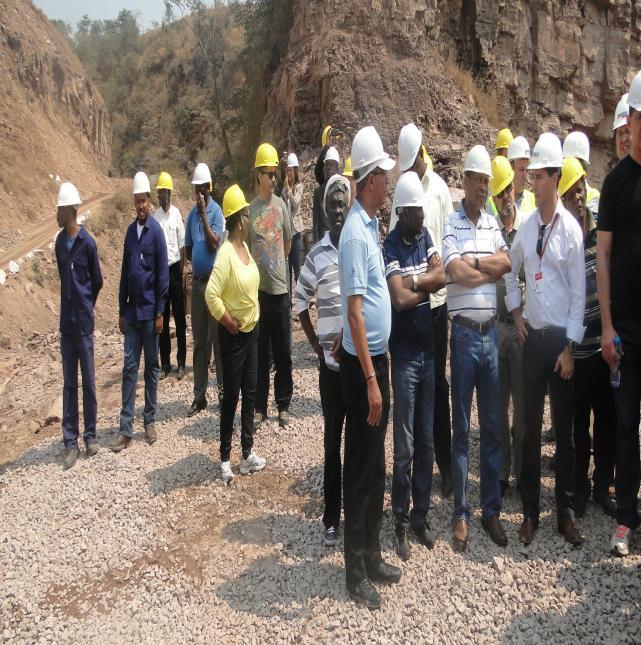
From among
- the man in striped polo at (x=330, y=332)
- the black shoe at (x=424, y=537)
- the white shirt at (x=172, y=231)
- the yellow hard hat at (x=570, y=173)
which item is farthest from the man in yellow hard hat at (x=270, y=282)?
the yellow hard hat at (x=570, y=173)

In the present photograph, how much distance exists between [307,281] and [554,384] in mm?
1794

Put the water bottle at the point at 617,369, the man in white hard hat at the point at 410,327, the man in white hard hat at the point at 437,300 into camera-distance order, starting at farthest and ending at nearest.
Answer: the man in white hard hat at the point at 437,300 < the man in white hard hat at the point at 410,327 < the water bottle at the point at 617,369

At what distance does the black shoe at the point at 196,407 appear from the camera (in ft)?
21.1

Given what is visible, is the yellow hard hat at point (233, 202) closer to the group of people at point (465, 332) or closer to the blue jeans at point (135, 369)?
the group of people at point (465, 332)

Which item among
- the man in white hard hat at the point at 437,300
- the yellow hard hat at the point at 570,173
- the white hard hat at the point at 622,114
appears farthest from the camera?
the white hard hat at the point at 622,114

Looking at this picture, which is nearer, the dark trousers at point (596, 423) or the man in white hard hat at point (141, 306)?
the dark trousers at point (596, 423)

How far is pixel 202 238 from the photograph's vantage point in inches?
263

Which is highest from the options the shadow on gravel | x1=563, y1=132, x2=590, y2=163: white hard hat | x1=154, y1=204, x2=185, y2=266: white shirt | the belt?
x1=563, y1=132, x2=590, y2=163: white hard hat

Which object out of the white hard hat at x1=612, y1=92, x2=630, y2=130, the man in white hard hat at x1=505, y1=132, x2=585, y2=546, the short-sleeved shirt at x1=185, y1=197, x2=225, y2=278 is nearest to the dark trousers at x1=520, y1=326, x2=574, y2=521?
the man in white hard hat at x1=505, y1=132, x2=585, y2=546

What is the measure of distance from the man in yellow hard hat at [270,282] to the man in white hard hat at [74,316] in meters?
1.53

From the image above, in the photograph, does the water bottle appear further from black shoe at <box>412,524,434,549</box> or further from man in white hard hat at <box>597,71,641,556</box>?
black shoe at <box>412,524,434,549</box>

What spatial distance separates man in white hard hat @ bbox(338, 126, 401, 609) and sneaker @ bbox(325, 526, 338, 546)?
0.52m

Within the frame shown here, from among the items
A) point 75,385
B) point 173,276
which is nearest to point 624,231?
point 75,385

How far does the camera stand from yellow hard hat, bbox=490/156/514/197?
14.3 ft
